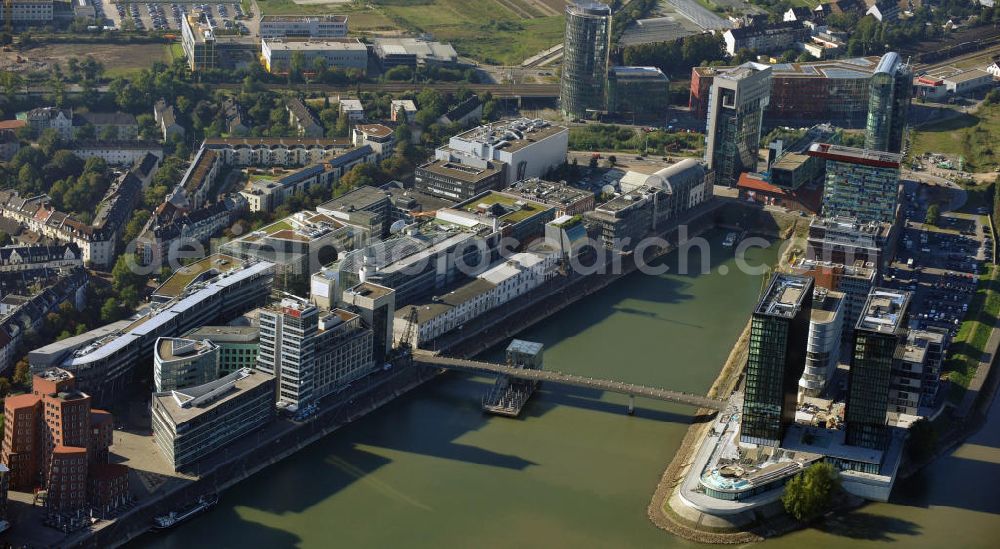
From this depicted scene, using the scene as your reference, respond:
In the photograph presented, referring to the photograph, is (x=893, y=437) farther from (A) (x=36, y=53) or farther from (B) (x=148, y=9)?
(B) (x=148, y=9)

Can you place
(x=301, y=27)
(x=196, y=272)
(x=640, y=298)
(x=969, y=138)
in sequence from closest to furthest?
(x=196, y=272)
(x=640, y=298)
(x=969, y=138)
(x=301, y=27)

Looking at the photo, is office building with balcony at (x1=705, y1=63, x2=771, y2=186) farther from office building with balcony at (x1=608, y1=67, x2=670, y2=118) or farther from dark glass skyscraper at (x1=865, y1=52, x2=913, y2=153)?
office building with balcony at (x1=608, y1=67, x2=670, y2=118)

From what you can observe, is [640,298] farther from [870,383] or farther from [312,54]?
[312,54]

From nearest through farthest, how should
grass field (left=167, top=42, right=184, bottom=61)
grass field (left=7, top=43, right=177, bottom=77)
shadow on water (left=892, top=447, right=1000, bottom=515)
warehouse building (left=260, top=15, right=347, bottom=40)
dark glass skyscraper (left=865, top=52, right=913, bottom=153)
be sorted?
shadow on water (left=892, top=447, right=1000, bottom=515) < dark glass skyscraper (left=865, top=52, right=913, bottom=153) < grass field (left=7, top=43, right=177, bottom=77) < grass field (left=167, top=42, right=184, bottom=61) < warehouse building (left=260, top=15, right=347, bottom=40)

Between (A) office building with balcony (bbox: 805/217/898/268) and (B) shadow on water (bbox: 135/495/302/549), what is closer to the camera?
(B) shadow on water (bbox: 135/495/302/549)

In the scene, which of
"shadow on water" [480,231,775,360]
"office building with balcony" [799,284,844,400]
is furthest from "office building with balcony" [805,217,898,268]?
"office building with balcony" [799,284,844,400]

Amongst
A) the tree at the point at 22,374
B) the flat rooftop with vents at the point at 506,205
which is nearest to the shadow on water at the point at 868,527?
the flat rooftop with vents at the point at 506,205

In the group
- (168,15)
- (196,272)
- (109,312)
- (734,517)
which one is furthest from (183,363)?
(168,15)
